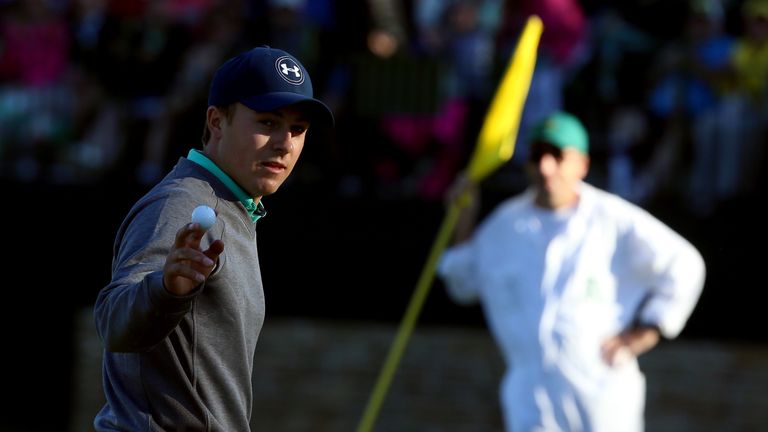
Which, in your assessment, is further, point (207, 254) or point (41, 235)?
point (41, 235)

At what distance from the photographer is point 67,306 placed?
11922 millimetres

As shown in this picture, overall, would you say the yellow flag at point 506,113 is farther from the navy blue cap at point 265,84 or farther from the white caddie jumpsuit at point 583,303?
the navy blue cap at point 265,84

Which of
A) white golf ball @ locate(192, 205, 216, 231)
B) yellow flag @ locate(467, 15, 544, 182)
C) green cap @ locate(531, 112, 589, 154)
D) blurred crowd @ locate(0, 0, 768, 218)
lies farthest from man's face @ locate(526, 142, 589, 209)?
white golf ball @ locate(192, 205, 216, 231)

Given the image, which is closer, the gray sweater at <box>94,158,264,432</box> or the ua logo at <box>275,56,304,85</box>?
the gray sweater at <box>94,158,264,432</box>

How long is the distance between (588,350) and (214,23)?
4543 mm

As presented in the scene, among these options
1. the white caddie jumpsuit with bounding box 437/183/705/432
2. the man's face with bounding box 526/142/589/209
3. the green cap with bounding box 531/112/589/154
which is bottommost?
the white caddie jumpsuit with bounding box 437/183/705/432

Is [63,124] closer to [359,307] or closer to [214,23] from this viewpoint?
[214,23]

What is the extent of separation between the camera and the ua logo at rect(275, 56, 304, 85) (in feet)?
12.8

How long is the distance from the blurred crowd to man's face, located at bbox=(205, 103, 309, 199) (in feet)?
19.9

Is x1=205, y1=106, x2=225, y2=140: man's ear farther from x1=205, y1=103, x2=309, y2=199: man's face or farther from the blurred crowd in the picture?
the blurred crowd

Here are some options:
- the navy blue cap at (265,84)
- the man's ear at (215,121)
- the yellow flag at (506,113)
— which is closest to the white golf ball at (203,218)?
the navy blue cap at (265,84)

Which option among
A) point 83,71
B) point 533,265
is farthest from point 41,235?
point 533,265

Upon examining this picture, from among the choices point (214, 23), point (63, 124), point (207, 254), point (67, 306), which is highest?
point (207, 254)

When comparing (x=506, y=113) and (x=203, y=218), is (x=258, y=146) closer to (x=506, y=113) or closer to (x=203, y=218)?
(x=203, y=218)
